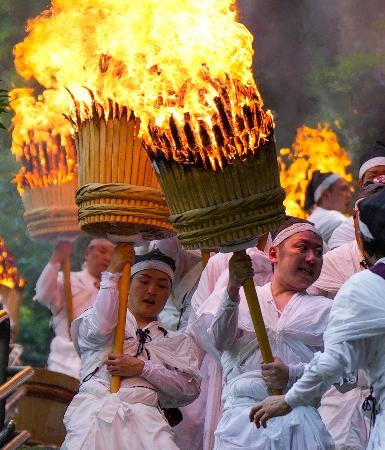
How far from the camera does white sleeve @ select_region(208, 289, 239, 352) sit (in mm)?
6922

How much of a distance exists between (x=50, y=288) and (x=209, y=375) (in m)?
2.91

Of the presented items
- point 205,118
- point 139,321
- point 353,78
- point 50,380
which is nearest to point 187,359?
point 139,321

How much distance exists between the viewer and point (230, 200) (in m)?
6.33

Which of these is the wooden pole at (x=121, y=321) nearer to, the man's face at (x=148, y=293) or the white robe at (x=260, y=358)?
the man's face at (x=148, y=293)

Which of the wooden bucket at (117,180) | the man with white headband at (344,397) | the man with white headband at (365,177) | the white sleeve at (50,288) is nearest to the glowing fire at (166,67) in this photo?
the wooden bucket at (117,180)

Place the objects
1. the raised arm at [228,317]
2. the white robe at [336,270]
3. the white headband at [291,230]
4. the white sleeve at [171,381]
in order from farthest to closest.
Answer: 1. the white robe at [336,270]
2. the white sleeve at [171,381]
3. the white headband at [291,230]
4. the raised arm at [228,317]

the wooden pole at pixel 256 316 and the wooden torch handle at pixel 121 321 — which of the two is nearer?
the wooden pole at pixel 256 316

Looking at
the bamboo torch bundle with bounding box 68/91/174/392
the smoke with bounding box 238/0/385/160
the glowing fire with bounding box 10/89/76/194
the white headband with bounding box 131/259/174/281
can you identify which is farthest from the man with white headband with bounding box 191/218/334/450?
the smoke with bounding box 238/0/385/160

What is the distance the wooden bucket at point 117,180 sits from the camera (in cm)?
725

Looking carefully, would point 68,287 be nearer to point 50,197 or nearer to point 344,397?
point 50,197

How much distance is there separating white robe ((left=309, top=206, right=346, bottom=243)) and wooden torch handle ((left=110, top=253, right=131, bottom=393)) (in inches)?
113

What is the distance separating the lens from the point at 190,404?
8648 millimetres

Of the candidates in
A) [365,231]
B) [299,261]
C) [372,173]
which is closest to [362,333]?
[365,231]

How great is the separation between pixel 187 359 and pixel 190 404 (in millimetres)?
854
